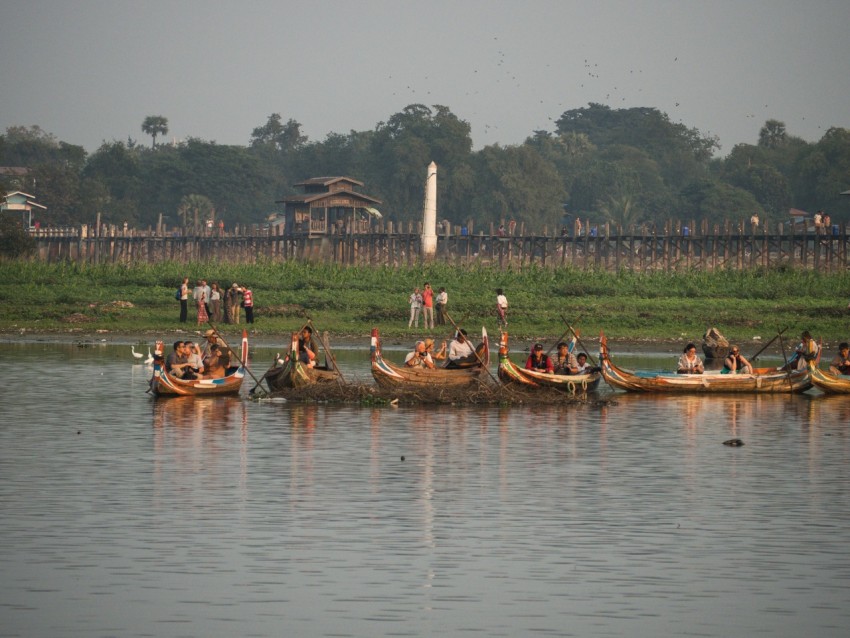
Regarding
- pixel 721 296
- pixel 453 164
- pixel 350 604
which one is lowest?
pixel 350 604

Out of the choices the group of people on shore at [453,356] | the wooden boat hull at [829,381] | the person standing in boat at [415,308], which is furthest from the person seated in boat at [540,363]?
the person standing in boat at [415,308]

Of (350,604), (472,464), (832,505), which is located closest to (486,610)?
(350,604)

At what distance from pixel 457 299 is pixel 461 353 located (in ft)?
74.4

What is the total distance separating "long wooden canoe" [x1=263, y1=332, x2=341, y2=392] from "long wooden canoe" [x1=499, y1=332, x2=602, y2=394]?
3516 millimetres

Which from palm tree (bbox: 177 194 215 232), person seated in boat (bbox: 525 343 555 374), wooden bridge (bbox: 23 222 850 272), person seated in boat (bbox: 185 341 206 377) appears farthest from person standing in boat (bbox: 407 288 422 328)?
palm tree (bbox: 177 194 215 232)

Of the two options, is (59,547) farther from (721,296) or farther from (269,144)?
(269,144)

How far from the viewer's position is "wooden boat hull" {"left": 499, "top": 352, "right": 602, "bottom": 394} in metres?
33.4

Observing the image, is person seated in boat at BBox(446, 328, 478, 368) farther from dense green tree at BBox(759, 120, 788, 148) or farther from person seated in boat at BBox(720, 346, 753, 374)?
dense green tree at BBox(759, 120, 788, 148)

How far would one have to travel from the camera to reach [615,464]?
25.1 metres

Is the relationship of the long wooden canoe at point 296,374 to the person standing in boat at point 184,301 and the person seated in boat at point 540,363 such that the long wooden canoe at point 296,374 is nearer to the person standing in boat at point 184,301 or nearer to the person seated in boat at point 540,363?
the person seated in boat at point 540,363

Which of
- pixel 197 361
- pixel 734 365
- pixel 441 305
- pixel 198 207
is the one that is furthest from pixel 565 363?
pixel 198 207

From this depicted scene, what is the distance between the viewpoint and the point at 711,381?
119 ft

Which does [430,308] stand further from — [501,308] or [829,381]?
[829,381]

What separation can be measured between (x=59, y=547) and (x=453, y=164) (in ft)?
367
